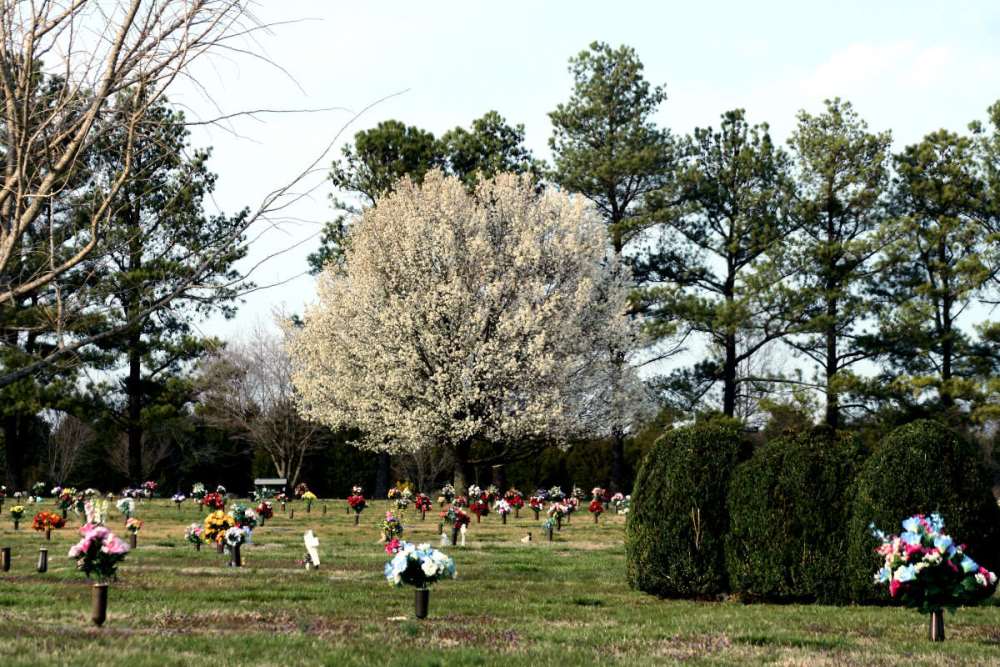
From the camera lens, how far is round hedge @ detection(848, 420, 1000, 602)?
13562 mm

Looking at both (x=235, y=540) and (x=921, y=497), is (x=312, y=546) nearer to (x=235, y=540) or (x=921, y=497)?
(x=235, y=540)

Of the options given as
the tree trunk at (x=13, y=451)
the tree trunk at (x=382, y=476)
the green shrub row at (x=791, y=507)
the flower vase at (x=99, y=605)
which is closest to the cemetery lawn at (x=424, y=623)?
the flower vase at (x=99, y=605)

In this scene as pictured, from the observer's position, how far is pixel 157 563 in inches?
734

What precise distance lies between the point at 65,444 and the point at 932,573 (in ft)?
163

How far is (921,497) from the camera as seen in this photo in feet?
44.7

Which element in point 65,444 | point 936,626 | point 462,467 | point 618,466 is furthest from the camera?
point 65,444

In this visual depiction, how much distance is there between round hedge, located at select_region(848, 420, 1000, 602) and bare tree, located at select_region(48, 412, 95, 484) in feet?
149

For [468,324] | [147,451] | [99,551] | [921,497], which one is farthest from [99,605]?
[147,451]

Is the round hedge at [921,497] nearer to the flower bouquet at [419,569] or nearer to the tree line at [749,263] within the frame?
the flower bouquet at [419,569]

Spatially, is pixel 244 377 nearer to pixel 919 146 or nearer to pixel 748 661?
pixel 919 146

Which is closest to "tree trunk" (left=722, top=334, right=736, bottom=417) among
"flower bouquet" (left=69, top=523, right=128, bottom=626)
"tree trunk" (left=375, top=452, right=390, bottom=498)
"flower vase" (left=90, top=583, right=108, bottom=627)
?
"tree trunk" (left=375, top=452, right=390, bottom=498)

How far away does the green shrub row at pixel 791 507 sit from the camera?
44.9 ft

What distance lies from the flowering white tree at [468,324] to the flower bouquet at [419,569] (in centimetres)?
2392

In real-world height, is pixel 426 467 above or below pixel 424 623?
above
